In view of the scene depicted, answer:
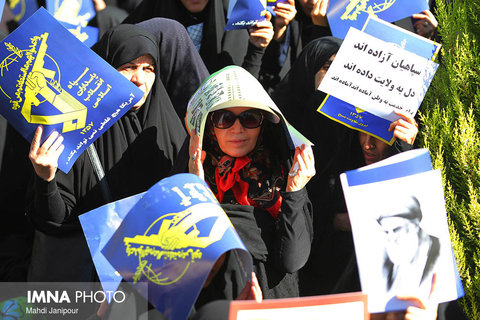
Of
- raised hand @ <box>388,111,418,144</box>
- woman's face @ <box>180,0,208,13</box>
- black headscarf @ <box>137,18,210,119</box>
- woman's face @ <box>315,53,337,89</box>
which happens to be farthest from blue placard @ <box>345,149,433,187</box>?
woman's face @ <box>180,0,208,13</box>

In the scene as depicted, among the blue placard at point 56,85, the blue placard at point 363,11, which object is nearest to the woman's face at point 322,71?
the blue placard at point 363,11

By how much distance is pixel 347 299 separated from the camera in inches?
79.1

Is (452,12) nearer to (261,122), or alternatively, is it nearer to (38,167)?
(261,122)

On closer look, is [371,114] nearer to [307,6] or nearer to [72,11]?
[307,6]

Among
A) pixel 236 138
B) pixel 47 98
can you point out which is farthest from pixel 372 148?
pixel 47 98

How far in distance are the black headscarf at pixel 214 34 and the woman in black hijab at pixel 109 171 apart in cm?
82

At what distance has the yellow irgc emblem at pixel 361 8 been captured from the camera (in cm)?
352

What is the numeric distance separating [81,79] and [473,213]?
6.14ft

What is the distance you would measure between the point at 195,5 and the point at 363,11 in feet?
4.32

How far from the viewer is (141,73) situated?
3391mm

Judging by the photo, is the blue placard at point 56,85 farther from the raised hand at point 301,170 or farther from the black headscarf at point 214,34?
the black headscarf at point 214,34

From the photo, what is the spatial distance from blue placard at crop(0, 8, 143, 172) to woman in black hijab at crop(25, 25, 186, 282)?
119mm

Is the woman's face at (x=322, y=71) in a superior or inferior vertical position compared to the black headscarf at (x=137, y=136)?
superior

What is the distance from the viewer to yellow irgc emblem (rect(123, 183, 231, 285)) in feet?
6.74
